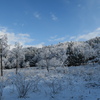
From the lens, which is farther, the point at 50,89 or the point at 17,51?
the point at 17,51

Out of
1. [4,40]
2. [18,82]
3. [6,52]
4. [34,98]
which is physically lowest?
[34,98]

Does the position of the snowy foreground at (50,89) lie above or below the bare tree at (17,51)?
below

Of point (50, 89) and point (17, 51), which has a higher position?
point (17, 51)

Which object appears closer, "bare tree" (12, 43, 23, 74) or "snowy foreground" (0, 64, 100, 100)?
"snowy foreground" (0, 64, 100, 100)

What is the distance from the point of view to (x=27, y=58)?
6488 cm

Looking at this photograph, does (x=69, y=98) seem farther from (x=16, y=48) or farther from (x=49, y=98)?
(x=16, y=48)

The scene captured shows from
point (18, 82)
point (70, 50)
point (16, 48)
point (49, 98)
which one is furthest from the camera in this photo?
point (70, 50)

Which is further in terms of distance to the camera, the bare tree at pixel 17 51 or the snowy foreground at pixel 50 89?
the bare tree at pixel 17 51

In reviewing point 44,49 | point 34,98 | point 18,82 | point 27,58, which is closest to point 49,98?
point 34,98

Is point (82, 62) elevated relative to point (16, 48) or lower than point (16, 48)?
lower

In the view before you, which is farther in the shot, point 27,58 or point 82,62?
point 27,58

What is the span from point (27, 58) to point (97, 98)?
6207 centimetres

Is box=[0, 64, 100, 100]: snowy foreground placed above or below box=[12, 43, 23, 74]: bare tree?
below

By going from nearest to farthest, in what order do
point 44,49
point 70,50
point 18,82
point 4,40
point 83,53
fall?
point 18,82 < point 4,40 < point 44,49 < point 83,53 < point 70,50
